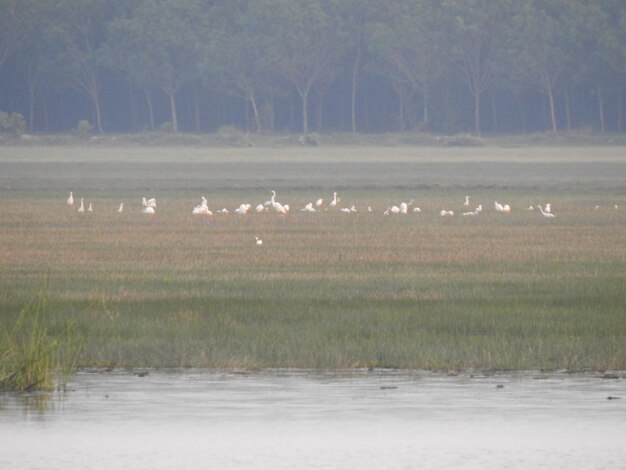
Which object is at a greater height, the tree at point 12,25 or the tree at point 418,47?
the tree at point 12,25

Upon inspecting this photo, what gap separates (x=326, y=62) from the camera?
12938cm

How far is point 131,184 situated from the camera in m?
69.9

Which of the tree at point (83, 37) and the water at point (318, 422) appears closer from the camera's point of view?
the water at point (318, 422)

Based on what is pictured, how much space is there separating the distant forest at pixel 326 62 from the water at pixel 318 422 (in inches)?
4050

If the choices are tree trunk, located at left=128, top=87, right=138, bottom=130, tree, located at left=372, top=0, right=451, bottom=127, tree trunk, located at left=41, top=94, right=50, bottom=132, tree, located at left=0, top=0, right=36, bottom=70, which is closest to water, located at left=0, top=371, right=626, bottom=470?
tree, located at left=372, top=0, right=451, bottom=127

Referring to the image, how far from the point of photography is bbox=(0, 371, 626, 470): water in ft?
46.9

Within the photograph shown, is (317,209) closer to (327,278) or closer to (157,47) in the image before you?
(327,278)

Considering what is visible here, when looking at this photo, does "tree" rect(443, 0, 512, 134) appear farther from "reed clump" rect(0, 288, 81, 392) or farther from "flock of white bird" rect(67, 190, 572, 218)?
"reed clump" rect(0, 288, 81, 392)

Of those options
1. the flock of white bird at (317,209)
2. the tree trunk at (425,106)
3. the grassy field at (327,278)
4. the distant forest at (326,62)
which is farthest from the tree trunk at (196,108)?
the flock of white bird at (317,209)

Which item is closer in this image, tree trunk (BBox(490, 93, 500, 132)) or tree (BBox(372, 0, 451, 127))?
tree (BBox(372, 0, 451, 127))

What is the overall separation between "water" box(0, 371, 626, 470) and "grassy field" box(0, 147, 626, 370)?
49.5 inches

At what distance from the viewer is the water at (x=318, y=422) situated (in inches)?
563

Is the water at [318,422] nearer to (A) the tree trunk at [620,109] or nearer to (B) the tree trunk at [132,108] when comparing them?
(A) the tree trunk at [620,109]

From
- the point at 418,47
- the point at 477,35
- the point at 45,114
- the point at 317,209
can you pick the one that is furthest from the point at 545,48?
the point at 317,209
